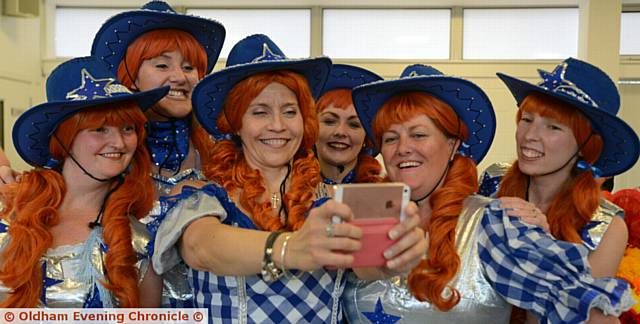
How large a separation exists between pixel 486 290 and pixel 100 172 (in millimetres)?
1188

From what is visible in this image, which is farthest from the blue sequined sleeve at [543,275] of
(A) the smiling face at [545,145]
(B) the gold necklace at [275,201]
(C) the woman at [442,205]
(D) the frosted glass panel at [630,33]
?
(D) the frosted glass panel at [630,33]

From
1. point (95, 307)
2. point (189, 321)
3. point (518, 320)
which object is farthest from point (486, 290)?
point (95, 307)

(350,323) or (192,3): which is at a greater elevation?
(192,3)

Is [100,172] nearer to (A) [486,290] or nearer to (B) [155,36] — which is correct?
(B) [155,36]

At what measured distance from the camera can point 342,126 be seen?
2744 millimetres

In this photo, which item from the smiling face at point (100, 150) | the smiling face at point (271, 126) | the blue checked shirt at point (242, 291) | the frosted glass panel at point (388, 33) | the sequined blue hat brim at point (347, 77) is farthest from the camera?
the frosted glass panel at point (388, 33)

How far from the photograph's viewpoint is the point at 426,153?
1.90 meters

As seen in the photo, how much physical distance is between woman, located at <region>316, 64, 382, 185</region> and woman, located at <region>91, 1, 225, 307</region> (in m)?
0.53

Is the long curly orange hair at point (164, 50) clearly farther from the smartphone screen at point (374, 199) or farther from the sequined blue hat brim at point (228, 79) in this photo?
the smartphone screen at point (374, 199)

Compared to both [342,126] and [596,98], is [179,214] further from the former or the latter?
[596,98]

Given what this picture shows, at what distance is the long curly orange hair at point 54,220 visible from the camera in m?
1.84

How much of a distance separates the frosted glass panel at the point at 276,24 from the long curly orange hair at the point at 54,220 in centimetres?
540

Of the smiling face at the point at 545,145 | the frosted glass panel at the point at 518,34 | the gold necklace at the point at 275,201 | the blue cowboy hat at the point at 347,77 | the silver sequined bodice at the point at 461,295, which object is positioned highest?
the frosted glass panel at the point at 518,34

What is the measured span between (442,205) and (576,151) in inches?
23.7
